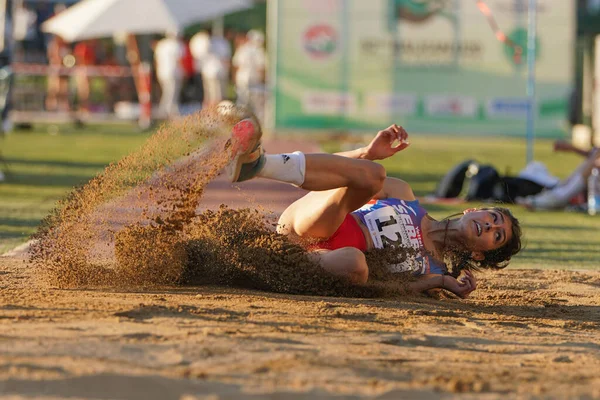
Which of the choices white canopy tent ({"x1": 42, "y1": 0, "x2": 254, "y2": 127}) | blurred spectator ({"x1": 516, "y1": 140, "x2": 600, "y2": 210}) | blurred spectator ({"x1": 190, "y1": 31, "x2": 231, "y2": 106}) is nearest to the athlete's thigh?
blurred spectator ({"x1": 516, "y1": 140, "x2": 600, "y2": 210})

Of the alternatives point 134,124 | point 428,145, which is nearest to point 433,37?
point 428,145

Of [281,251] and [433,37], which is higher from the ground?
[433,37]

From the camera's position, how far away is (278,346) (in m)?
4.38

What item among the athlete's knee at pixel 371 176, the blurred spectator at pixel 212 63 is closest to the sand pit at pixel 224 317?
the athlete's knee at pixel 371 176

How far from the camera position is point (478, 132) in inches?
830

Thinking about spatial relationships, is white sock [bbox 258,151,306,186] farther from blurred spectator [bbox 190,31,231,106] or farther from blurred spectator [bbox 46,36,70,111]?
blurred spectator [bbox 46,36,70,111]

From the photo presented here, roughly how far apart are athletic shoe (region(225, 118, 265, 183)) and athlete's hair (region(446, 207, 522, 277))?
163cm

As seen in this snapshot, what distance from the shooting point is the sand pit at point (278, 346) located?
3756 mm

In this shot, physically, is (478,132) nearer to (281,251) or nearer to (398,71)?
(398,71)

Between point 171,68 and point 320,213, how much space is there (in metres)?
19.9

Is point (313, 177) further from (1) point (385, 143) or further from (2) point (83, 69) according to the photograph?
(2) point (83, 69)

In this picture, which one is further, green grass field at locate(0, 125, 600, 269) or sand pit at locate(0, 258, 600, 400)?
green grass field at locate(0, 125, 600, 269)

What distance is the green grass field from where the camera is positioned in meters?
8.88

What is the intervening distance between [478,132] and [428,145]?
1.35m
